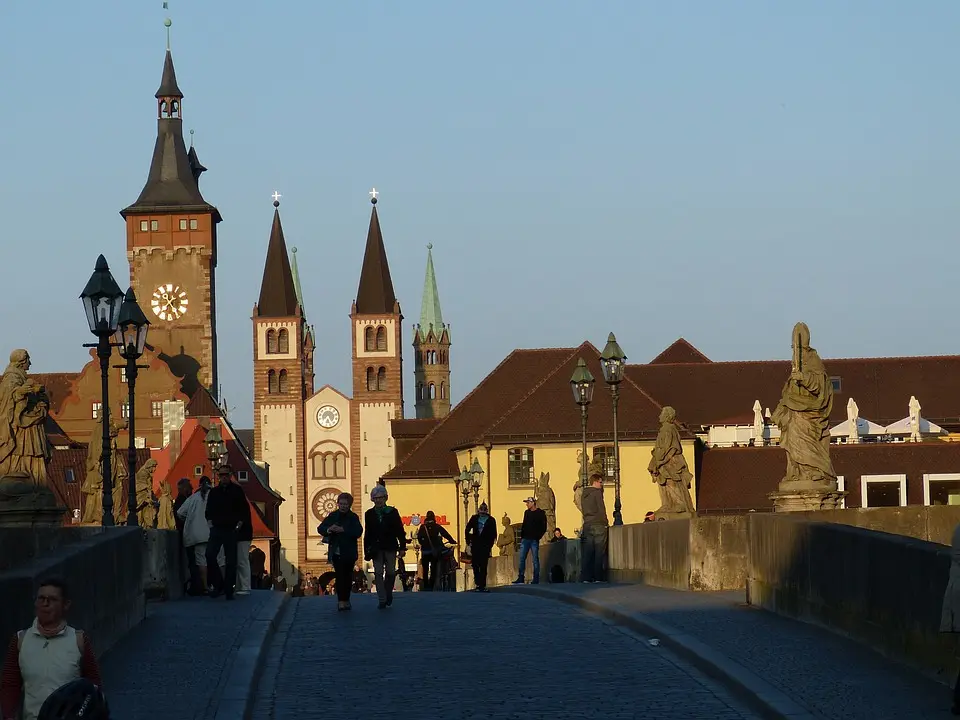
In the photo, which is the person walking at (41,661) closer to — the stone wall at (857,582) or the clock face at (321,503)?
the stone wall at (857,582)

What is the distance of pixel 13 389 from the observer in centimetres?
2109

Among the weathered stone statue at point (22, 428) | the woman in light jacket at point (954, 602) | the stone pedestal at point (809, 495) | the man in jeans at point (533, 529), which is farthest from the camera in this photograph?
the man in jeans at point (533, 529)

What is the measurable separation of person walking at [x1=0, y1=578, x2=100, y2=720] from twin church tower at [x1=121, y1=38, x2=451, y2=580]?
406ft

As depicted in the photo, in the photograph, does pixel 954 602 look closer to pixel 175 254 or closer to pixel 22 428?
pixel 22 428

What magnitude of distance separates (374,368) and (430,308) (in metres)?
29.4

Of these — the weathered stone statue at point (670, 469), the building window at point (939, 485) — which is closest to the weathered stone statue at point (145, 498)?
the weathered stone statue at point (670, 469)

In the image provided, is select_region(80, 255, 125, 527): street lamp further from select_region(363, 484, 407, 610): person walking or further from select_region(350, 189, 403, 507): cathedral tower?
select_region(350, 189, 403, 507): cathedral tower

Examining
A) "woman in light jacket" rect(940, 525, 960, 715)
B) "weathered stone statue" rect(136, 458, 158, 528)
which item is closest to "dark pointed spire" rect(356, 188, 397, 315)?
"weathered stone statue" rect(136, 458, 158, 528)

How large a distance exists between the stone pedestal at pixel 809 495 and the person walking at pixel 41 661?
13820mm

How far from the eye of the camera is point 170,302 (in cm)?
13675

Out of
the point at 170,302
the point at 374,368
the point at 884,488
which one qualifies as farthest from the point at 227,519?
the point at 374,368

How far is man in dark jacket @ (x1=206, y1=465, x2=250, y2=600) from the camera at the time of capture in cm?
2408

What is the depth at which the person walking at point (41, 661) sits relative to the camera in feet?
29.8

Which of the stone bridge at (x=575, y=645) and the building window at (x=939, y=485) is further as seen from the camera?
the building window at (x=939, y=485)
